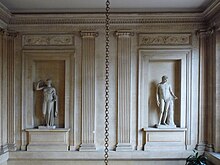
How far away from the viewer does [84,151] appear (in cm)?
689

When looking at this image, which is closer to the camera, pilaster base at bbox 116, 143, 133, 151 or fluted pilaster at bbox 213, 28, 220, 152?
fluted pilaster at bbox 213, 28, 220, 152

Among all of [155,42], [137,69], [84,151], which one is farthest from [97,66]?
[84,151]

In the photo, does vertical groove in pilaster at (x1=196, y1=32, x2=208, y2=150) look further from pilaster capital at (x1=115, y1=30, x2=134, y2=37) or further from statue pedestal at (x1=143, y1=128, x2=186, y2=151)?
pilaster capital at (x1=115, y1=30, x2=134, y2=37)

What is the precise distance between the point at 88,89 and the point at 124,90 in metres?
0.81

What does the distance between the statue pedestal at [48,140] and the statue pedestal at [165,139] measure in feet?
5.93

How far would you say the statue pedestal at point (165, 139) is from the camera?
691 cm

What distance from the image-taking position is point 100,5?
651cm

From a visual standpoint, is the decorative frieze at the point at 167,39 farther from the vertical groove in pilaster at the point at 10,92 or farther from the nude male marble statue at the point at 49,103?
the vertical groove in pilaster at the point at 10,92

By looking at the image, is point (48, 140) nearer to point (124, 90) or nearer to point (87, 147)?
point (87, 147)

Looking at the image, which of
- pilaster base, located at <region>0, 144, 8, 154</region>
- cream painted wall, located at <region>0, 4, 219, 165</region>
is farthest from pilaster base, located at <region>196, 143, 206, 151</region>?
pilaster base, located at <region>0, 144, 8, 154</region>

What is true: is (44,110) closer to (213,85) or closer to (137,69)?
(137,69)

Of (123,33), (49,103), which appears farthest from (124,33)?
(49,103)

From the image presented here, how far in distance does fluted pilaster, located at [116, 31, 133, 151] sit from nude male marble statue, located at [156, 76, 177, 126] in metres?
0.68

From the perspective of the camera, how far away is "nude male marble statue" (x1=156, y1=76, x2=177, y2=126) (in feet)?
22.6
